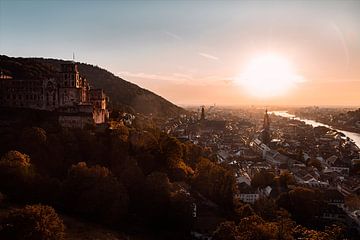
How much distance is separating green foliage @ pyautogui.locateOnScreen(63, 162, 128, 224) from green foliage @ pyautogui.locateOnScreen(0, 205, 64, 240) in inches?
332

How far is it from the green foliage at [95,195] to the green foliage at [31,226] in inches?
332

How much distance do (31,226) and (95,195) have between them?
10.6m

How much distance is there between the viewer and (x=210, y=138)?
364 feet

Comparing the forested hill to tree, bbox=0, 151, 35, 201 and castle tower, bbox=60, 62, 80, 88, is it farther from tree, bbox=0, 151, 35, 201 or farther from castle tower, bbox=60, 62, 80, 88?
tree, bbox=0, 151, 35, 201

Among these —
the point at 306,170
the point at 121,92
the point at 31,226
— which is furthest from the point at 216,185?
the point at 121,92

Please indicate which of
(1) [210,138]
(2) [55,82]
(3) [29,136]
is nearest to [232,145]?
(1) [210,138]

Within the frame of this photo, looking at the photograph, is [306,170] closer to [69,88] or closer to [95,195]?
[95,195]

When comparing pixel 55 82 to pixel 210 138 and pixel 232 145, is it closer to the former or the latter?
pixel 232 145

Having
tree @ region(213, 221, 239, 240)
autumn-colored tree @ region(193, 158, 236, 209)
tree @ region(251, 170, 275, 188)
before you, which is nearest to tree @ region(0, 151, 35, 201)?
tree @ region(213, 221, 239, 240)

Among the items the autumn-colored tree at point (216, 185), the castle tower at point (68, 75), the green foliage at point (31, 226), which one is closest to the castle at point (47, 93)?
the castle tower at point (68, 75)

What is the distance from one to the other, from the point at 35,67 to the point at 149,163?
1973 inches

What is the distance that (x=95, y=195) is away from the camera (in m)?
33.8

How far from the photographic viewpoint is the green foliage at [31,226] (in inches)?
906

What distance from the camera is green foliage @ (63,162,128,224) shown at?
33.2m
